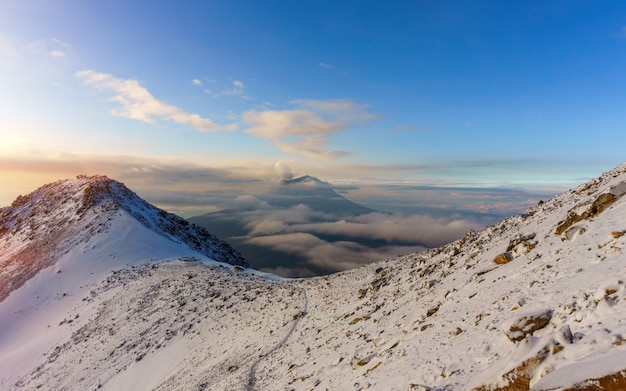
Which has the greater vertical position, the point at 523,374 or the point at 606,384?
the point at 606,384

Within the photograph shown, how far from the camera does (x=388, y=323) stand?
17828mm

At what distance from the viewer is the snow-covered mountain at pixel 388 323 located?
29.3ft

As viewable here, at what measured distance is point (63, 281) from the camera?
50469 mm

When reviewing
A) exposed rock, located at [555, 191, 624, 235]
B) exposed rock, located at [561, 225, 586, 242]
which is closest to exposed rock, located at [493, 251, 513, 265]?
exposed rock, located at [555, 191, 624, 235]

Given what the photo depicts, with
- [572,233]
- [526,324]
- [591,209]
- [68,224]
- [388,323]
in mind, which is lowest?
[68,224]

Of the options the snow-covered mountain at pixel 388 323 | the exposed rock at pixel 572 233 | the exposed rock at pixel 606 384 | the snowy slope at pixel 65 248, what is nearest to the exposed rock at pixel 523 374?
the snow-covered mountain at pixel 388 323

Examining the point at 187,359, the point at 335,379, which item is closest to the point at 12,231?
the point at 187,359

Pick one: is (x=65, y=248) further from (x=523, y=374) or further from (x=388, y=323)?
(x=523, y=374)

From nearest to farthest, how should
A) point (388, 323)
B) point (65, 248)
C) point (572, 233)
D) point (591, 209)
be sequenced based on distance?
point (572, 233), point (591, 209), point (388, 323), point (65, 248)

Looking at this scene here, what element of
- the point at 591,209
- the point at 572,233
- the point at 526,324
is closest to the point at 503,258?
→ the point at 572,233

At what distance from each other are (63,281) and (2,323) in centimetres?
808

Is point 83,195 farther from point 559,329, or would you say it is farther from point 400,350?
point 559,329

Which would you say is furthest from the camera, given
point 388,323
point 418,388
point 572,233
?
point 388,323

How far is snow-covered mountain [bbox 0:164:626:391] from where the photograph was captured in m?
8.92
